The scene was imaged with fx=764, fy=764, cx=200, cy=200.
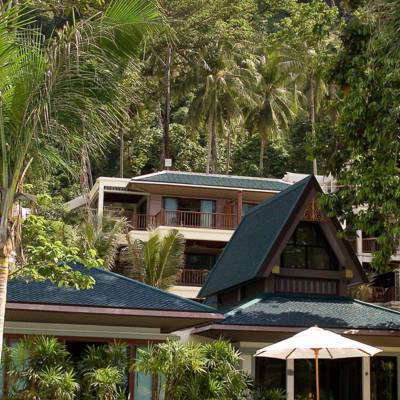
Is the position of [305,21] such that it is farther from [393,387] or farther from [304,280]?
[393,387]

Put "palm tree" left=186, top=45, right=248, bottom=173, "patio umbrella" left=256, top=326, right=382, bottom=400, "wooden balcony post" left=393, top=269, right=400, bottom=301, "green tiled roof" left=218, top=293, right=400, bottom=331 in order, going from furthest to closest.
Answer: "palm tree" left=186, top=45, right=248, bottom=173 → "wooden balcony post" left=393, top=269, right=400, bottom=301 → "green tiled roof" left=218, top=293, right=400, bottom=331 → "patio umbrella" left=256, top=326, right=382, bottom=400

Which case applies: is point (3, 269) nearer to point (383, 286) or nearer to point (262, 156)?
point (383, 286)

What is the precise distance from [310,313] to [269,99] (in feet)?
133

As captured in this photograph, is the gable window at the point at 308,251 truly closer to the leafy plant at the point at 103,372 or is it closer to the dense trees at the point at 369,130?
the dense trees at the point at 369,130

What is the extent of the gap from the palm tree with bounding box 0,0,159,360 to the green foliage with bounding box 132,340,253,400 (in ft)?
19.9

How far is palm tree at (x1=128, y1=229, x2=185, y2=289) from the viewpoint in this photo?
3466 centimetres

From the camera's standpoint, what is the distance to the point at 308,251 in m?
22.8

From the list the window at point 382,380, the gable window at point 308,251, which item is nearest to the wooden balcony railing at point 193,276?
the gable window at point 308,251

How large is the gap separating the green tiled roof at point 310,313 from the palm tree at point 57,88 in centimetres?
948

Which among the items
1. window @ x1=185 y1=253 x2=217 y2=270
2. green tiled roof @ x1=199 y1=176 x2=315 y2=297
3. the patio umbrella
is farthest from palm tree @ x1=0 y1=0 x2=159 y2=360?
window @ x1=185 y1=253 x2=217 y2=270

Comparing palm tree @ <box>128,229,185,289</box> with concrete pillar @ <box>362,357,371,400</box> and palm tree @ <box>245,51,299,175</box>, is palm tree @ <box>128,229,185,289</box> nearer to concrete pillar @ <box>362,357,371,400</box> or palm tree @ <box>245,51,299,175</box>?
concrete pillar @ <box>362,357,371,400</box>

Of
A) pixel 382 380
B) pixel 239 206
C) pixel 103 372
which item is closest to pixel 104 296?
pixel 103 372

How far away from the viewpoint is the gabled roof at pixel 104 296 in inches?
666

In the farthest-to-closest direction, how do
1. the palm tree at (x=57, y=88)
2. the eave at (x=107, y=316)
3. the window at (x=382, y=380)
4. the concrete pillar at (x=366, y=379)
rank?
the window at (x=382, y=380) < the concrete pillar at (x=366, y=379) < the eave at (x=107, y=316) < the palm tree at (x=57, y=88)
